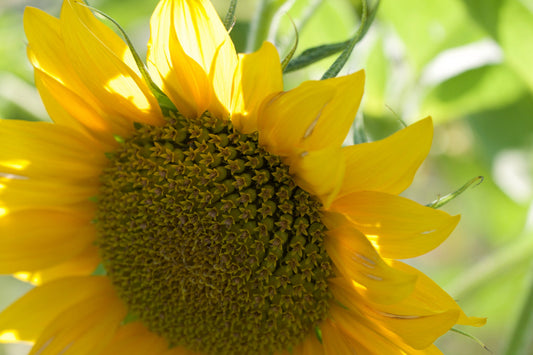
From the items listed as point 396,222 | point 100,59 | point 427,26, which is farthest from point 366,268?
point 427,26

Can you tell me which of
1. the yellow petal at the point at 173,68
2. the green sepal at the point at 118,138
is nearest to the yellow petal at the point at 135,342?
the green sepal at the point at 118,138

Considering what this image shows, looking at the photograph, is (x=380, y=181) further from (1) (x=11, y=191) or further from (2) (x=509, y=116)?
(2) (x=509, y=116)

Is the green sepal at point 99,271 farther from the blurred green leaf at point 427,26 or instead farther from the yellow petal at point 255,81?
the blurred green leaf at point 427,26

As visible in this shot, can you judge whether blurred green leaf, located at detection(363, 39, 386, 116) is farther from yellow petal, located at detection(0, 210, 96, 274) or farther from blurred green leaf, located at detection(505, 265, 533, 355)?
yellow petal, located at detection(0, 210, 96, 274)

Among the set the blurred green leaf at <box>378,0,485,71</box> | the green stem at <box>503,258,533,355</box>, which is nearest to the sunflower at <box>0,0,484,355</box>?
the green stem at <box>503,258,533,355</box>

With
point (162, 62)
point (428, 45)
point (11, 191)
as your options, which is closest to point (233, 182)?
point (162, 62)

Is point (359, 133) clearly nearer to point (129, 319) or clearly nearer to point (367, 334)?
point (367, 334)
